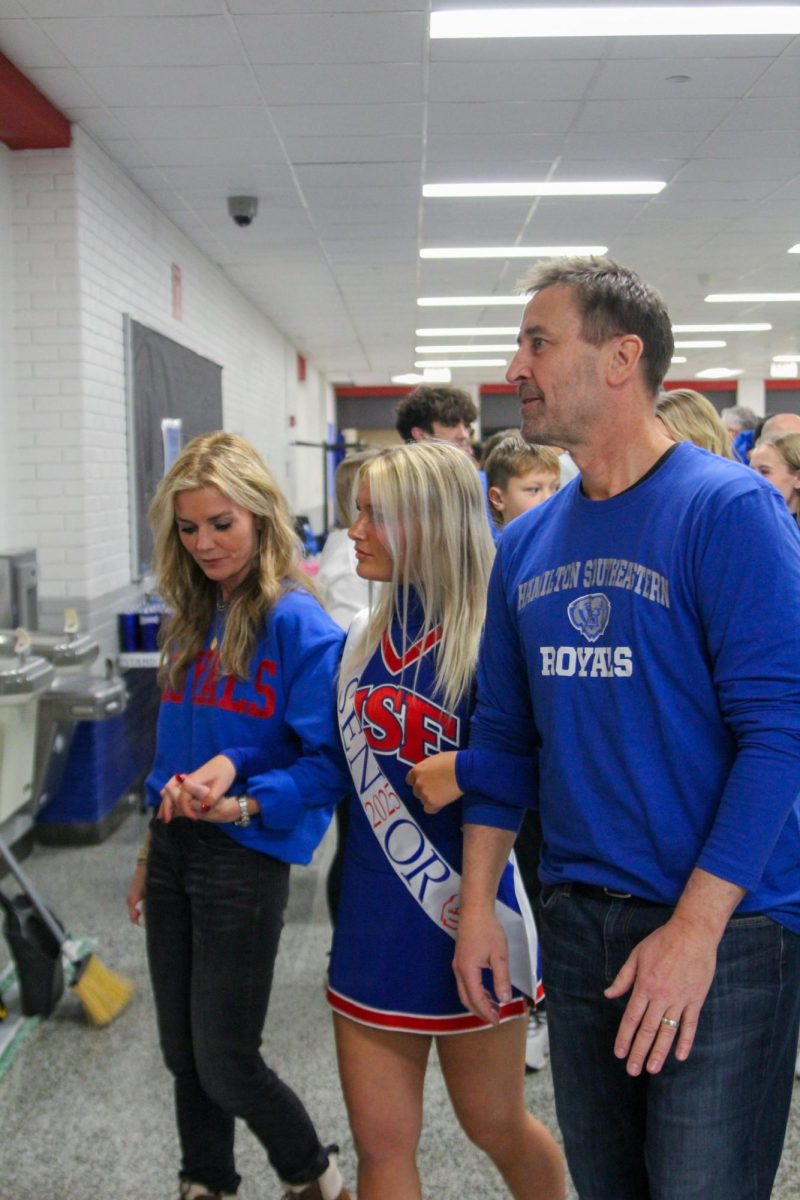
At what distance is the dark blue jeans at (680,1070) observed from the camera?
119 cm

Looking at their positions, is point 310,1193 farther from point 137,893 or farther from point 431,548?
point 431,548

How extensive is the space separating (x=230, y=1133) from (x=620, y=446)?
1.42 metres

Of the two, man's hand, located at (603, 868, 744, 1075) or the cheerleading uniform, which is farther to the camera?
the cheerleading uniform

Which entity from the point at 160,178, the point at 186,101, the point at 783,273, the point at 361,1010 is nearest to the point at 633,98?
the point at 186,101

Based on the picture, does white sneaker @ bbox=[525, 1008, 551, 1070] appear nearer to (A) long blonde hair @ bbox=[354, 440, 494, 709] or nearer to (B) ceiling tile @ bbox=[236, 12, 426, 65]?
(A) long blonde hair @ bbox=[354, 440, 494, 709]

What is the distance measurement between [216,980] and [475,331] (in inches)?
436

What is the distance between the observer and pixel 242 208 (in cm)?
592

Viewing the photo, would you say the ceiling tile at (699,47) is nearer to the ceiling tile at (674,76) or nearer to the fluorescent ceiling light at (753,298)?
the ceiling tile at (674,76)

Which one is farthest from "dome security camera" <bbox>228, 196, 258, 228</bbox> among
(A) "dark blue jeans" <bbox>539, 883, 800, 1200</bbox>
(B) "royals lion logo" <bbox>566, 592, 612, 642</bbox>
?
(A) "dark blue jeans" <bbox>539, 883, 800, 1200</bbox>

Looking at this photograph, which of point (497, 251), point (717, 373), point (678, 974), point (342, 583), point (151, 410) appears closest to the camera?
point (678, 974)

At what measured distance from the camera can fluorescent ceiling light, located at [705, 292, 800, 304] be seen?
32.8ft

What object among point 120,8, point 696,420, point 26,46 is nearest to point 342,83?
point 120,8

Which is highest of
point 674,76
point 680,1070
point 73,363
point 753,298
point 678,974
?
point 753,298

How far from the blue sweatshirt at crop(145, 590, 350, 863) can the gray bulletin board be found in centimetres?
363
